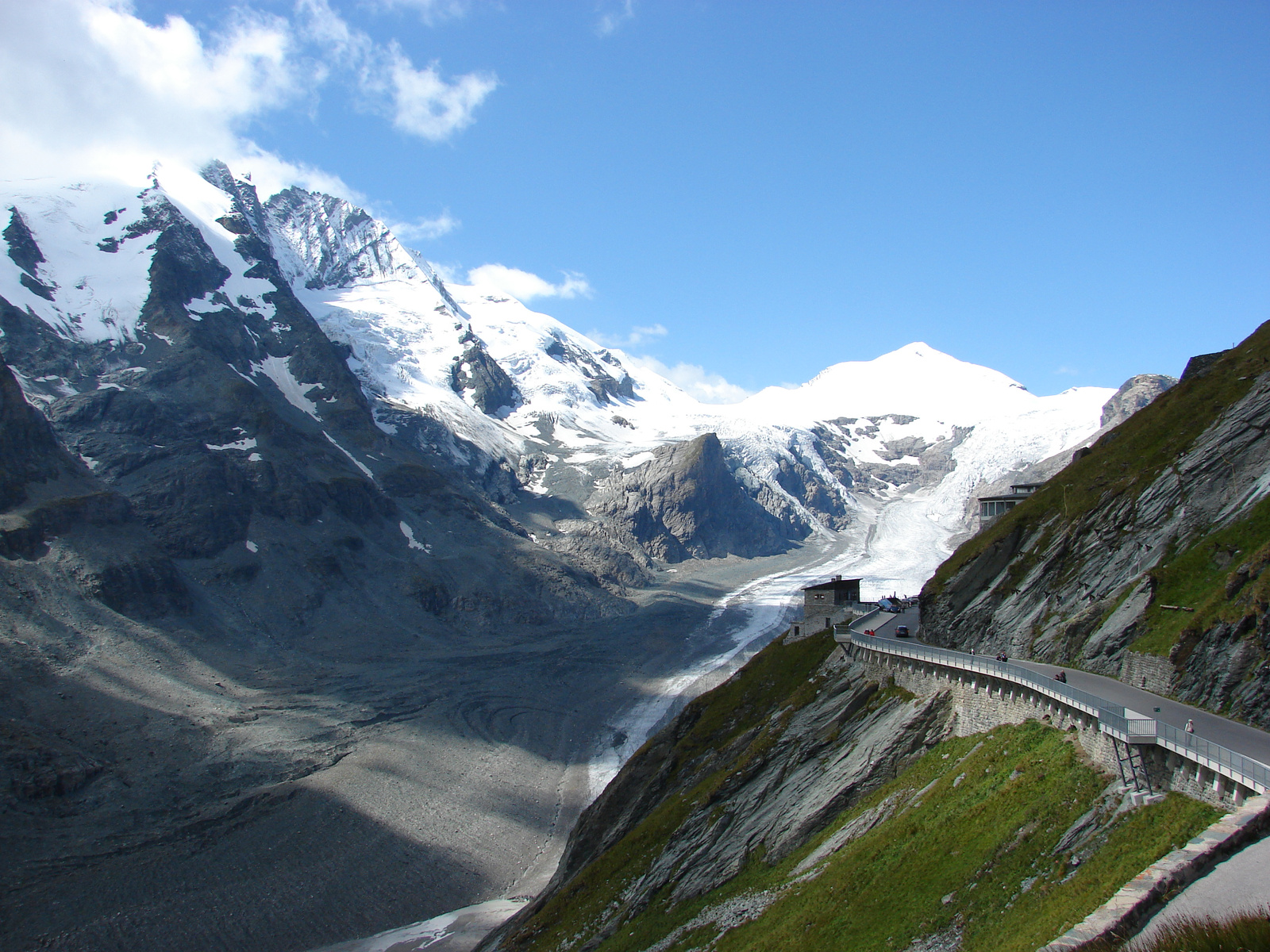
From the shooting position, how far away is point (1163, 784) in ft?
75.2

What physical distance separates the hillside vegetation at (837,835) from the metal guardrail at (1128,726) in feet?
4.25

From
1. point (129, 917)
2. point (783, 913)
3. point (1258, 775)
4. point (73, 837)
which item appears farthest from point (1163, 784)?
point (73, 837)

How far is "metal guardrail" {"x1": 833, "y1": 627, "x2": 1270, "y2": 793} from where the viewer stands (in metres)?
20.2

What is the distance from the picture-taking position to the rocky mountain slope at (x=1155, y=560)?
102 ft

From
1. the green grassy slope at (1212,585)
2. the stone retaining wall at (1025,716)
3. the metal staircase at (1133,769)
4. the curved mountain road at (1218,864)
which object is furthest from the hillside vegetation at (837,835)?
the green grassy slope at (1212,585)

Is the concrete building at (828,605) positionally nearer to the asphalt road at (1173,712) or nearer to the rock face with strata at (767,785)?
the rock face with strata at (767,785)

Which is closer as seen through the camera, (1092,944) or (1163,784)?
(1092,944)

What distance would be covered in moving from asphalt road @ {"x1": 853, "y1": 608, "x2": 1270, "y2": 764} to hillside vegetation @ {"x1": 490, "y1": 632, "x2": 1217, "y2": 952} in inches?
132

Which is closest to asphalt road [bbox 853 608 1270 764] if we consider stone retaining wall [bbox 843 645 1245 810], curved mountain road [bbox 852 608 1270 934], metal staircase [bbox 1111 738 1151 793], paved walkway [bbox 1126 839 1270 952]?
curved mountain road [bbox 852 608 1270 934]

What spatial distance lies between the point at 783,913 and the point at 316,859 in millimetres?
69310

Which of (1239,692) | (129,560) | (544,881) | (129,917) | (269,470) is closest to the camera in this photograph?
(1239,692)

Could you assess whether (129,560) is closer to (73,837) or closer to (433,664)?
(433,664)

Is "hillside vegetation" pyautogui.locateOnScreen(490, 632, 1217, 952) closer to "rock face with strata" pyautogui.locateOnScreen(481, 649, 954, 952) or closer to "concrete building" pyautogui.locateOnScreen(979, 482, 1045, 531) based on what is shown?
"rock face with strata" pyautogui.locateOnScreen(481, 649, 954, 952)

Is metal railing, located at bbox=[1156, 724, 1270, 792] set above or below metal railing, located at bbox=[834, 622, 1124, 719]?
below
